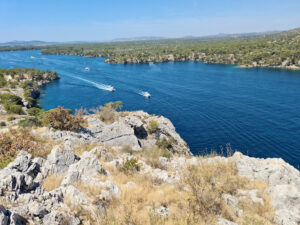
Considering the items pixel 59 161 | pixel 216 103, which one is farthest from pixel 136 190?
pixel 216 103

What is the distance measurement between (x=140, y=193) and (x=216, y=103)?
45.3 metres

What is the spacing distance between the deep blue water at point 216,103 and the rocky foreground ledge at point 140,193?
48.7ft

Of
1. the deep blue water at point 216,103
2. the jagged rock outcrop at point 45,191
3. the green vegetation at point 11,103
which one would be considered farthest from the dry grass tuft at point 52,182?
the green vegetation at point 11,103

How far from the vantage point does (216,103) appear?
49031 millimetres

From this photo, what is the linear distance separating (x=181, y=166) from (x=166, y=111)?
1411 inches

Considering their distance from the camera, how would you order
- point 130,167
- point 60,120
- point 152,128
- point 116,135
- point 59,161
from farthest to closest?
point 152,128
point 116,135
point 60,120
point 130,167
point 59,161

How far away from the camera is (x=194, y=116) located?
4300 centimetres

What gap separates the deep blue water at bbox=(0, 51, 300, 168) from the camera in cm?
3275

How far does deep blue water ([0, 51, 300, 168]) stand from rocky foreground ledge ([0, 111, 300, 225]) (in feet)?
48.7

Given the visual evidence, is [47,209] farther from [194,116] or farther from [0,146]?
[194,116]

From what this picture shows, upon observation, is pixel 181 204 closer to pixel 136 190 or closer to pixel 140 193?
pixel 140 193

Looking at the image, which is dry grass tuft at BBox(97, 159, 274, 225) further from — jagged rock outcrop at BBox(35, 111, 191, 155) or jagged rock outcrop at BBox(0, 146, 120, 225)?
jagged rock outcrop at BBox(35, 111, 191, 155)

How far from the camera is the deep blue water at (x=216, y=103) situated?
32.8 m

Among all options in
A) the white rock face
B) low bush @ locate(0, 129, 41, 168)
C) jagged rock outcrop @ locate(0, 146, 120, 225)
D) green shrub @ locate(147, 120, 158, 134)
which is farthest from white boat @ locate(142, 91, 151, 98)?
jagged rock outcrop @ locate(0, 146, 120, 225)
